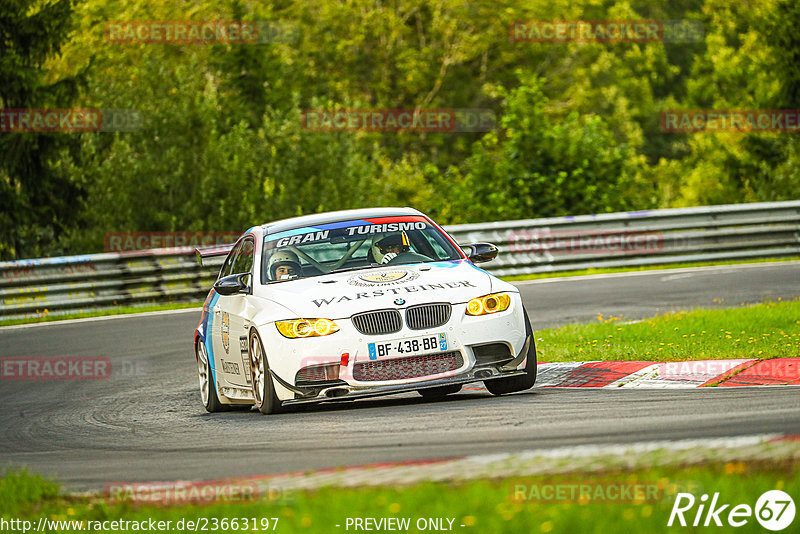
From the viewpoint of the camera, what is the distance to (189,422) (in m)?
9.73

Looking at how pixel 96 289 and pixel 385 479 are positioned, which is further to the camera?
pixel 96 289

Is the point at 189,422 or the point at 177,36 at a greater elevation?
the point at 177,36

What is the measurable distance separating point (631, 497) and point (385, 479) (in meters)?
1.31

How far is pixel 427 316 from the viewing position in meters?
9.05

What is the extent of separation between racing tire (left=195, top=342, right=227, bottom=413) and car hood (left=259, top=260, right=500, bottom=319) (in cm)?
123

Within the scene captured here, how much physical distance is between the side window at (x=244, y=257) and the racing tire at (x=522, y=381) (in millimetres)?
2289

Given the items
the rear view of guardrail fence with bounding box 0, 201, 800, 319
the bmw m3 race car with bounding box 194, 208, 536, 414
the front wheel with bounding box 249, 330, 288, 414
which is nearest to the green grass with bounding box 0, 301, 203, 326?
the rear view of guardrail fence with bounding box 0, 201, 800, 319

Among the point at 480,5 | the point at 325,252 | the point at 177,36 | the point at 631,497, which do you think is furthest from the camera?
the point at 480,5

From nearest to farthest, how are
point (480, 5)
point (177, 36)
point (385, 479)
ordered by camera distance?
point (385, 479), point (177, 36), point (480, 5)

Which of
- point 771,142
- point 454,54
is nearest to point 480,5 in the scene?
point 454,54

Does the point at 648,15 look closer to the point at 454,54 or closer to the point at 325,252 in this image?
the point at 454,54

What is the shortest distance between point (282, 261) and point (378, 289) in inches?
49.0

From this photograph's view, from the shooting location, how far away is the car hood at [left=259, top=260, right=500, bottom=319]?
9070mm

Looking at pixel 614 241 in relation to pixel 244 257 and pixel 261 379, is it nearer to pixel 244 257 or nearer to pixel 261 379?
pixel 244 257
